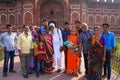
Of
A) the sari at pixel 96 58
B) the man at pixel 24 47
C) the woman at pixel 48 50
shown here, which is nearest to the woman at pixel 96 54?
the sari at pixel 96 58

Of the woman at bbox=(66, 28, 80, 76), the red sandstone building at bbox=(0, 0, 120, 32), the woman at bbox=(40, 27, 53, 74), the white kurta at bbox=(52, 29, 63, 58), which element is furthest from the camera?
the red sandstone building at bbox=(0, 0, 120, 32)

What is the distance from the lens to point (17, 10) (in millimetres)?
26891

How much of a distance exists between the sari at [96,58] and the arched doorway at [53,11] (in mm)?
21068

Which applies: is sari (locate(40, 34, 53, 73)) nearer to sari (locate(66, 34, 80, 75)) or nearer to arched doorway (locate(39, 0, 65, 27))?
sari (locate(66, 34, 80, 75))

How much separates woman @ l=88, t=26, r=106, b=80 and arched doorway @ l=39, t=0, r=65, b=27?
69.1 ft

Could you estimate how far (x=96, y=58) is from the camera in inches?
243

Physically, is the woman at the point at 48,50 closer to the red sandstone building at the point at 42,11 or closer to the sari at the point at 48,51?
the sari at the point at 48,51

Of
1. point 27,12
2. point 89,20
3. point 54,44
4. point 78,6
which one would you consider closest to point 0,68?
point 54,44

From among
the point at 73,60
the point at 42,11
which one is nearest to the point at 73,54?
the point at 73,60

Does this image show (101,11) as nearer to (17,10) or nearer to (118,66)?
(17,10)

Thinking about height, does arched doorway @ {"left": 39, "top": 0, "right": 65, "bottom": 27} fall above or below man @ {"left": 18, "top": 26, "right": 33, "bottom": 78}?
above

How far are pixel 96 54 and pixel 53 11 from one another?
2156 centimetres

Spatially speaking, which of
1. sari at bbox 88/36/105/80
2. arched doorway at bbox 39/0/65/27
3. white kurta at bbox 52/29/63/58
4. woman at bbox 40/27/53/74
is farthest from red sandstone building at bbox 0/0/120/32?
sari at bbox 88/36/105/80

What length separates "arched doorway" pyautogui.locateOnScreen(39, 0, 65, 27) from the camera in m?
27.3
